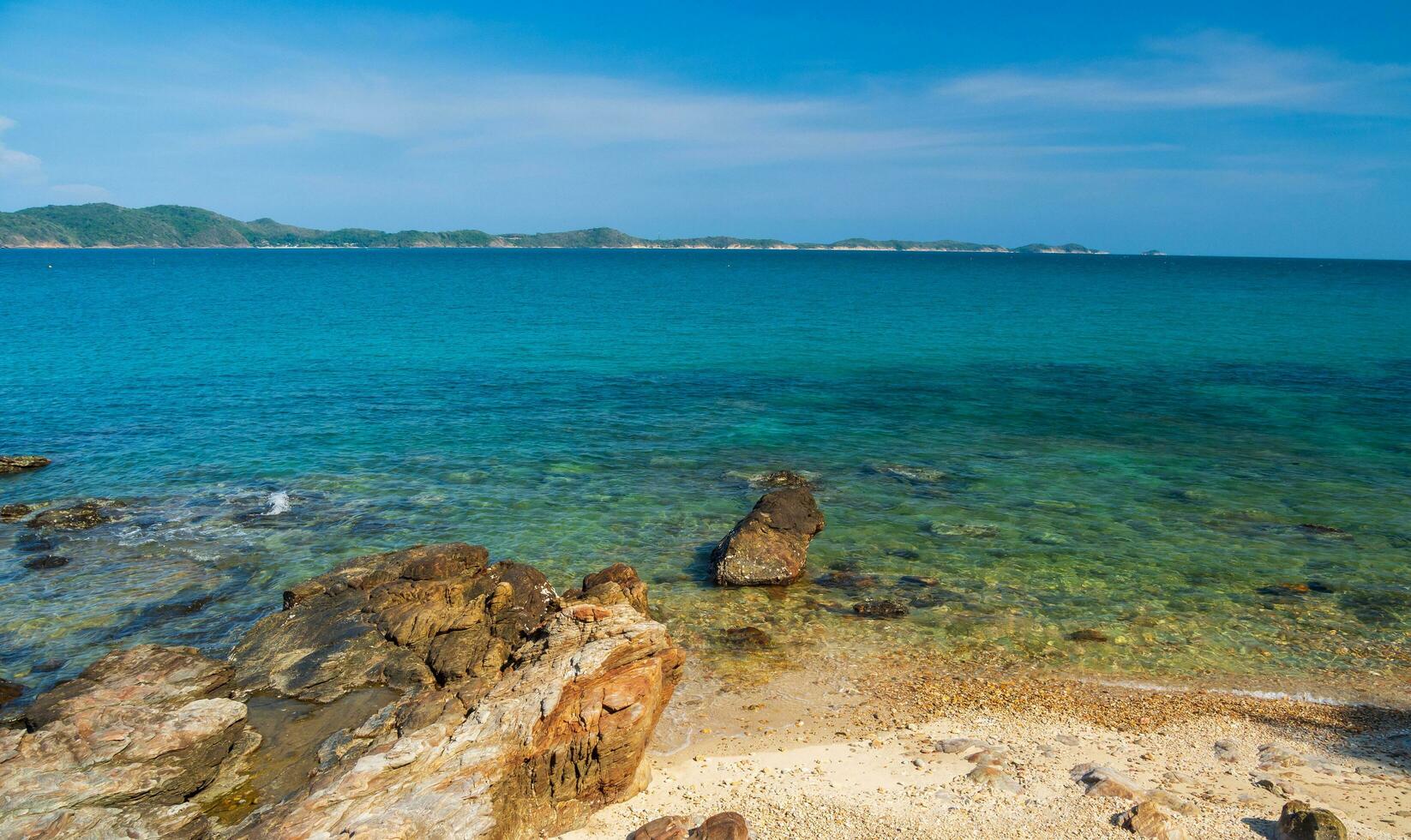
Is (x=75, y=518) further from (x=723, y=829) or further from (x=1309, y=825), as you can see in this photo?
(x=1309, y=825)

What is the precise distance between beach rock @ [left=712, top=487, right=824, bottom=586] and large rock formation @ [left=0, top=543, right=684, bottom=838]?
15.7 feet

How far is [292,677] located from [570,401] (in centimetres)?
2636

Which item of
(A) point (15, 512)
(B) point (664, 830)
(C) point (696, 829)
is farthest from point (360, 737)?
(A) point (15, 512)

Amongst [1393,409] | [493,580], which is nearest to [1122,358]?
[1393,409]

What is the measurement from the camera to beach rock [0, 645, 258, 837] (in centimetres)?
1063

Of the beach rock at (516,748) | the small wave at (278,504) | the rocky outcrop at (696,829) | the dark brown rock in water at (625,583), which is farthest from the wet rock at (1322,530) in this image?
the small wave at (278,504)

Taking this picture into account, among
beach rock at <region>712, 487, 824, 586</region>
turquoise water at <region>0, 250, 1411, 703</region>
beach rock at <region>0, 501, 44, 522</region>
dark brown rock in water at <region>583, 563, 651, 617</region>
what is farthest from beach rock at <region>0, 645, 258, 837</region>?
beach rock at <region>0, 501, 44, 522</region>

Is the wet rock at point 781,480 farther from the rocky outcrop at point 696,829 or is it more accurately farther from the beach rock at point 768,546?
the rocky outcrop at point 696,829

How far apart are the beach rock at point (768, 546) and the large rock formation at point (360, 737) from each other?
4.79m

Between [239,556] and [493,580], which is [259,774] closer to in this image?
[493,580]

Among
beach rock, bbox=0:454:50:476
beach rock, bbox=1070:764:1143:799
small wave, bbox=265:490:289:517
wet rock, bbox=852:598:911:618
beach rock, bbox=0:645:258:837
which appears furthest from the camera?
beach rock, bbox=0:454:50:476

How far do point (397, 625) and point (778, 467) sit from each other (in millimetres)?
16262

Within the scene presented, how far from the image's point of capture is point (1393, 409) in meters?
39.1

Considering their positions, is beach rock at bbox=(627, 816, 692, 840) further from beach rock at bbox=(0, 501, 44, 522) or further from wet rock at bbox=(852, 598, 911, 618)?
beach rock at bbox=(0, 501, 44, 522)
